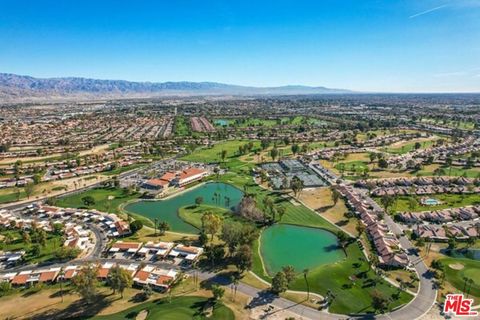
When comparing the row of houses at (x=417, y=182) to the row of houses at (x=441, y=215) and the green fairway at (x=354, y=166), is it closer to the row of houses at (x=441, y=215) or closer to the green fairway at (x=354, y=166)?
the green fairway at (x=354, y=166)

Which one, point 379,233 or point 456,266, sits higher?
point 379,233

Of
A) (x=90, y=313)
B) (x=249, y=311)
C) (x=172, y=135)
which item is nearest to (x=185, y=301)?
(x=249, y=311)

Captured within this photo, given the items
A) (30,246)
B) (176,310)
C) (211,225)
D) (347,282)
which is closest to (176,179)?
(211,225)

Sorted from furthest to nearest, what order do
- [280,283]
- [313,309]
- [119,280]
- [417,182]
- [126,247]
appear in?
[417,182] → [126,247] → [280,283] → [119,280] → [313,309]

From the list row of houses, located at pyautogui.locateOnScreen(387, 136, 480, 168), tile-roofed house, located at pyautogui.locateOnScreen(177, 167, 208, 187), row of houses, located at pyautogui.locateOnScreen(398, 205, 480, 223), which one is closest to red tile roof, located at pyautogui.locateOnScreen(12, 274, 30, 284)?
tile-roofed house, located at pyautogui.locateOnScreen(177, 167, 208, 187)

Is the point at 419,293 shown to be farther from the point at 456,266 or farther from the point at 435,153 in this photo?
the point at 435,153

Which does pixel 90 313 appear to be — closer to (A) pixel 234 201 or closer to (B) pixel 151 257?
(B) pixel 151 257

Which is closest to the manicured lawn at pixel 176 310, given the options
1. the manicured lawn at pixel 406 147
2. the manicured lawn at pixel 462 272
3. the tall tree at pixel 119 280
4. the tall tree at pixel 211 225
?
the tall tree at pixel 119 280
